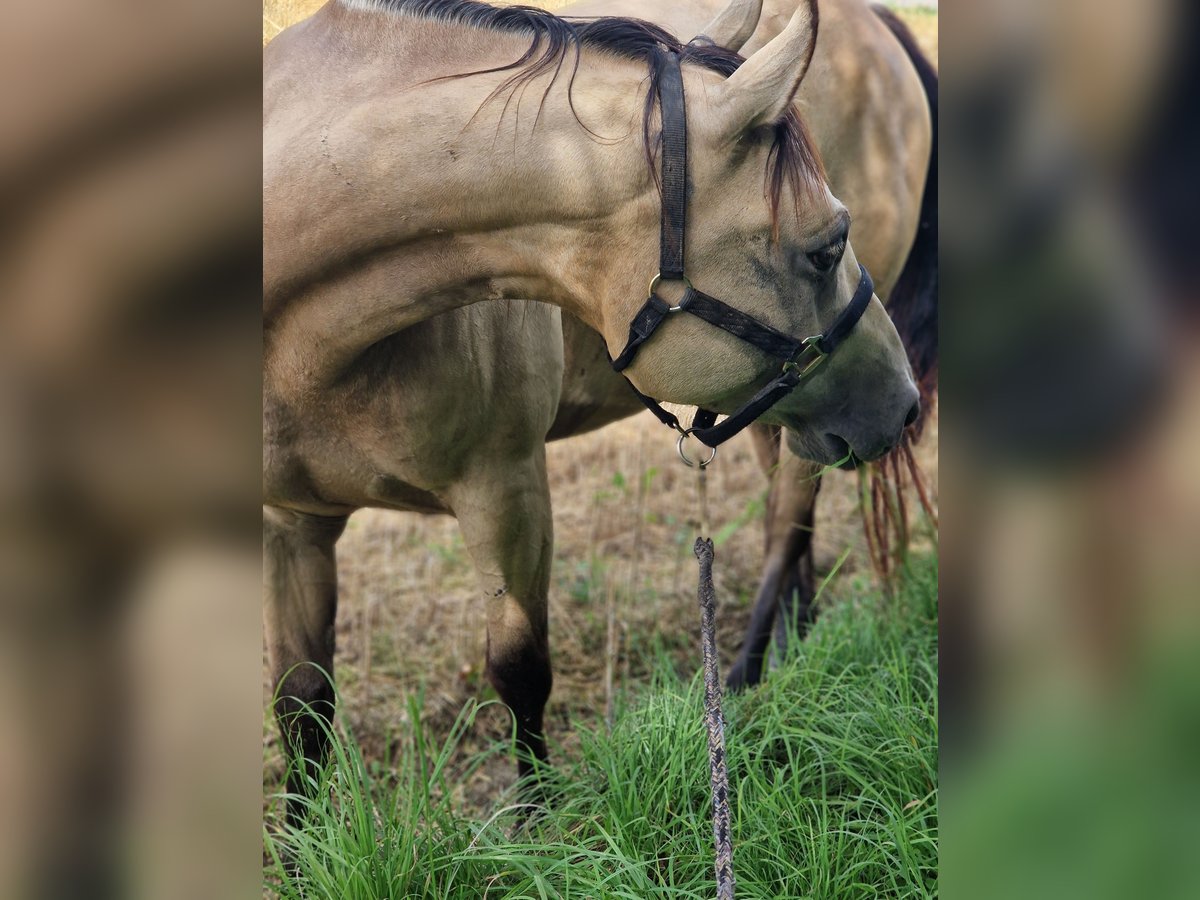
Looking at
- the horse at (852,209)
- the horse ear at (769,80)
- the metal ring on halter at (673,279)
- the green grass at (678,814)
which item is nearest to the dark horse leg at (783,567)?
the horse at (852,209)

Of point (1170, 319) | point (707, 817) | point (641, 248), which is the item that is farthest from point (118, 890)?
point (707, 817)

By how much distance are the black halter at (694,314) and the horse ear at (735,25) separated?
11.2 inches

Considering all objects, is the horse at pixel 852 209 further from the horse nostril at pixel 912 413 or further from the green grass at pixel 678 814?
the horse nostril at pixel 912 413

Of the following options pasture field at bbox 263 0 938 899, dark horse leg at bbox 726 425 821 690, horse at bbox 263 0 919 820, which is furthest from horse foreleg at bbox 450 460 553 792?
dark horse leg at bbox 726 425 821 690

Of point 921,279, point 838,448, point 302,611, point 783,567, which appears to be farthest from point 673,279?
point 921,279

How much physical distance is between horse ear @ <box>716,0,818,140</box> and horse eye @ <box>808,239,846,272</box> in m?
0.27

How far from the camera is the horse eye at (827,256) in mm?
1945

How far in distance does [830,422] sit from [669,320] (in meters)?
0.50

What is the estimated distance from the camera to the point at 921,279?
4141 millimetres

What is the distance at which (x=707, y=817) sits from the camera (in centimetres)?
238

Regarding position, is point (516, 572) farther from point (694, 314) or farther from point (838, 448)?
point (694, 314)

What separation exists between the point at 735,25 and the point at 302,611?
1847mm

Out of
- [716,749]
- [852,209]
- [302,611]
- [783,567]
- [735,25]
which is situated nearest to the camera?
[716,749]

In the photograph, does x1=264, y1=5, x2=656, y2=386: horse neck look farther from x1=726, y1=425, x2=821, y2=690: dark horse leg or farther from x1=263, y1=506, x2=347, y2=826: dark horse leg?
x1=726, y1=425, x2=821, y2=690: dark horse leg
